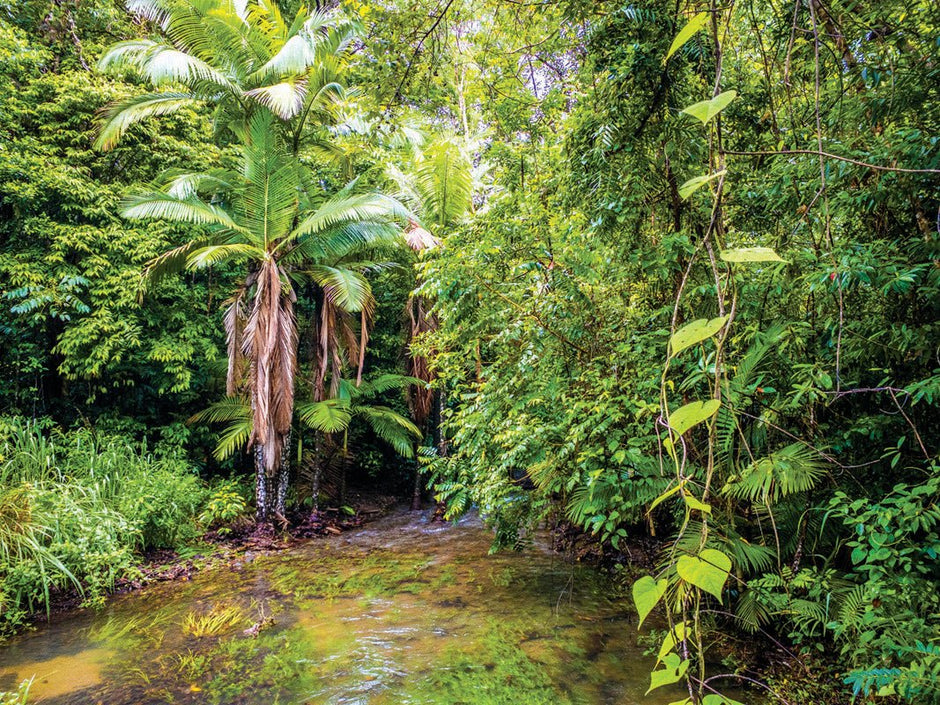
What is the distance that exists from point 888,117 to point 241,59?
8.19 meters

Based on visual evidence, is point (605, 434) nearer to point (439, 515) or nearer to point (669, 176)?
point (669, 176)

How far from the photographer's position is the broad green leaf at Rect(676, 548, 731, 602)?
0.77 m

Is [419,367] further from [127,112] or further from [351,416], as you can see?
[127,112]

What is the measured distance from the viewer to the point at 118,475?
21.4 ft

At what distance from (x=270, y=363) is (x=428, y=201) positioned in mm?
4212

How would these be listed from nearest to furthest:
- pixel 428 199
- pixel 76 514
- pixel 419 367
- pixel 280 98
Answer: pixel 76 514, pixel 280 98, pixel 428 199, pixel 419 367

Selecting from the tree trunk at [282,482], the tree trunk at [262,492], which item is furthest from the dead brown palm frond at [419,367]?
the tree trunk at [262,492]

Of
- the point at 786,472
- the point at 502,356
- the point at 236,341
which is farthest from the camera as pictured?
the point at 236,341

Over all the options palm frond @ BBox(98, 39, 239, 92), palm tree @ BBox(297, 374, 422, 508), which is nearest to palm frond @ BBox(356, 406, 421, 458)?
palm tree @ BBox(297, 374, 422, 508)

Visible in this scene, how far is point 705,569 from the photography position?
0.81m

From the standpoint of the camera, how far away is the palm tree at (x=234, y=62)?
22.9 feet

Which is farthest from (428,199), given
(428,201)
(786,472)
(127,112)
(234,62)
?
(786,472)

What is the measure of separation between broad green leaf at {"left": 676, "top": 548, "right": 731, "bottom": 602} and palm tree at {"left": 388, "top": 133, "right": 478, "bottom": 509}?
7.43 metres

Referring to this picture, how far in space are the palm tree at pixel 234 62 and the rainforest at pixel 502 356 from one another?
0.06 meters
